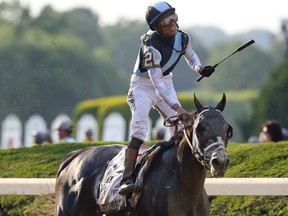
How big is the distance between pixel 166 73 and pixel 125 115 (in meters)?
27.4

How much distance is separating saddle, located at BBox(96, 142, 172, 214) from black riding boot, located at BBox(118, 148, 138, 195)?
5cm

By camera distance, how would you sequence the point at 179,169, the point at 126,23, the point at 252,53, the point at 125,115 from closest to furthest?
the point at 179,169 → the point at 125,115 → the point at 252,53 → the point at 126,23

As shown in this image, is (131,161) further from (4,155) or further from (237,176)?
(4,155)

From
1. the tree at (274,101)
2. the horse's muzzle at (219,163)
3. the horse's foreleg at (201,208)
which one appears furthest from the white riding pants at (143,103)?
the tree at (274,101)

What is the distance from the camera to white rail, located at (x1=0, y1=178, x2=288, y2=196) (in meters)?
11.3

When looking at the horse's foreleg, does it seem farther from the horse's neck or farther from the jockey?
the jockey

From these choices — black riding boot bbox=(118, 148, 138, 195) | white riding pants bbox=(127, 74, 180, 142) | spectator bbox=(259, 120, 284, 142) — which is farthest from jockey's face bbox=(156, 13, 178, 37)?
spectator bbox=(259, 120, 284, 142)

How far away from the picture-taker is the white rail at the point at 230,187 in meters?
11.3

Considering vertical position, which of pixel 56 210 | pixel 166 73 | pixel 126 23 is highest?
pixel 126 23

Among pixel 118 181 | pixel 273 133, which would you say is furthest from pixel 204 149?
pixel 273 133

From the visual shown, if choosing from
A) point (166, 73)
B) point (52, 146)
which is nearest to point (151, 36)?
point (166, 73)

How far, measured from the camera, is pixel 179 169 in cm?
971

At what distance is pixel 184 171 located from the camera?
9648 mm

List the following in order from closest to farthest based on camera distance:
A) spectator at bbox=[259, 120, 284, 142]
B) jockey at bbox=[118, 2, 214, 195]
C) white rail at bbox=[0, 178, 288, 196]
Result: jockey at bbox=[118, 2, 214, 195]
white rail at bbox=[0, 178, 288, 196]
spectator at bbox=[259, 120, 284, 142]
